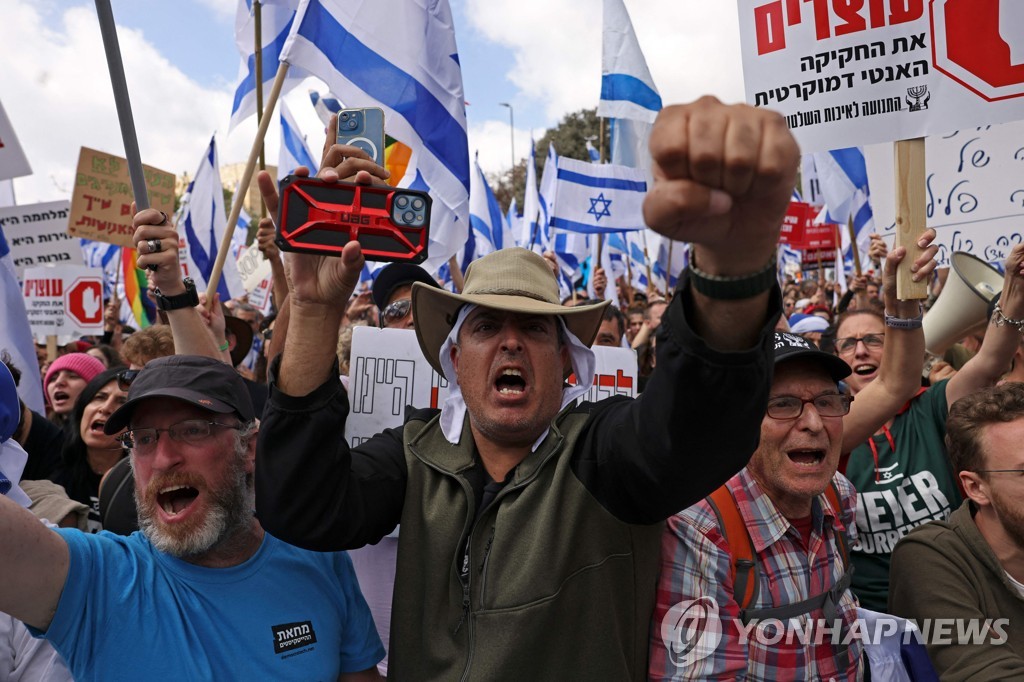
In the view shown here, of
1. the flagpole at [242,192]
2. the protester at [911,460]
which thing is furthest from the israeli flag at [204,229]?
the protester at [911,460]

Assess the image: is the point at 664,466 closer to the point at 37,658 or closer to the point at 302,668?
the point at 302,668

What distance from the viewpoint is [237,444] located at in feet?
7.68

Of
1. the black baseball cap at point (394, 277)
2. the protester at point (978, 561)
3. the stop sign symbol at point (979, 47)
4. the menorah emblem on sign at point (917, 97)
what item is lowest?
the protester at point (978, 561)

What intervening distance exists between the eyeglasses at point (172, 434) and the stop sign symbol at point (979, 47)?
297cm

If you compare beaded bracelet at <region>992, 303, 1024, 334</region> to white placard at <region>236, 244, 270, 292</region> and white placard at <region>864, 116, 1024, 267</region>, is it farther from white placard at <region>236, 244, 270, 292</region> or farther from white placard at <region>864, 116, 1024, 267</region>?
white placard at <region>236, 244, 270, 292</region>

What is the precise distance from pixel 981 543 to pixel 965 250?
3.67 meters

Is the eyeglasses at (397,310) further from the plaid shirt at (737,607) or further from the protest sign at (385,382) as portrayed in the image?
the plaid shirt at (737,607)

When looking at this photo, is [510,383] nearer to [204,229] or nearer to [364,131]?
[364,131]

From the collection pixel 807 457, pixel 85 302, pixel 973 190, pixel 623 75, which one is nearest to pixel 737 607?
pixel 807 457

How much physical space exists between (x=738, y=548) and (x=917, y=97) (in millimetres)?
2136

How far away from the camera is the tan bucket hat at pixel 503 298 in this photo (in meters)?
2.14

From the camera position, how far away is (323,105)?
700 cm

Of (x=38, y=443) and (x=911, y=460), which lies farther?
(x=38, y=443)

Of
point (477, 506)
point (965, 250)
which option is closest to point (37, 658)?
point (477, 506)
